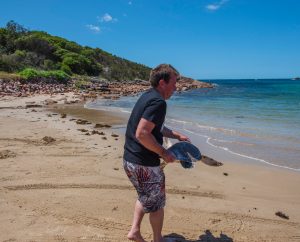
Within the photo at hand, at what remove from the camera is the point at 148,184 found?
3486 mm

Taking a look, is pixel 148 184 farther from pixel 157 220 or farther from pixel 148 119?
pixel 148 119

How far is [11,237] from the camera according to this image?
3.95 m

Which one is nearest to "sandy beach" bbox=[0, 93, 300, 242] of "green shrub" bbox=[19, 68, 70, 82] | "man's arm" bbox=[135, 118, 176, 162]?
"man's arm" bbox=[135, 118, 176, 162]

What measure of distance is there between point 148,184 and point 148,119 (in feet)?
2.20

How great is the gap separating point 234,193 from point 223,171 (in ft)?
4.42

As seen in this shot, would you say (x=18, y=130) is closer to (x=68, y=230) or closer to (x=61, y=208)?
(x=61, y=208)

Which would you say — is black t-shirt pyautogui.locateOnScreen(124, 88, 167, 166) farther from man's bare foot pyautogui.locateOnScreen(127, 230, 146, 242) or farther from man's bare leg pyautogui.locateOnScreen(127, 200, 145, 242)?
man's bare foot pyautogui.locateOnScreen(127, 230, 146, 242)

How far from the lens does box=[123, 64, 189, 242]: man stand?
325 centimetres

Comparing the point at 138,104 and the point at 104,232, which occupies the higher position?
the point at 138,104

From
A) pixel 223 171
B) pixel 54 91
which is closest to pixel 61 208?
pixel 223 171

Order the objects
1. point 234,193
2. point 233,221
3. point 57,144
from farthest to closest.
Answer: point 57,144, point 234,193, point 233,221

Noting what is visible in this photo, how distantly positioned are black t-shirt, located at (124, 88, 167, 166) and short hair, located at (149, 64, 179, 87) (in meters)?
0.09

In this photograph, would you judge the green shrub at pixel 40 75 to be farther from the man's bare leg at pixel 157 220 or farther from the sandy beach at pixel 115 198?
the man's bare leg at pixel 157 220

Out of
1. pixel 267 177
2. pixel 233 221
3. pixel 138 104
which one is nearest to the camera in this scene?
pixel 138 104
